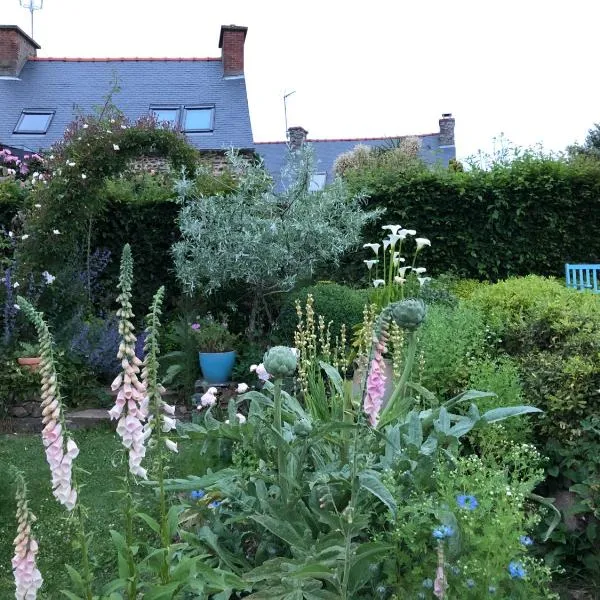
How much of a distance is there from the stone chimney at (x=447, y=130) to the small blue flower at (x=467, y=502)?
21.6m

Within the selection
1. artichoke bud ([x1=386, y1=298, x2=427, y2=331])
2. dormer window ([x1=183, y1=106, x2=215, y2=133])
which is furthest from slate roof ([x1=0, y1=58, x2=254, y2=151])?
artichoke bud ([x1=386, y1=298, x2=427, y2=331])

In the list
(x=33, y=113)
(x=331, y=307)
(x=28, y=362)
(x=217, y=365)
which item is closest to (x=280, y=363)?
(x=331, y=307)

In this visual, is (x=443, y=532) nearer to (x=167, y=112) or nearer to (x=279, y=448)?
(x=279, y=448)

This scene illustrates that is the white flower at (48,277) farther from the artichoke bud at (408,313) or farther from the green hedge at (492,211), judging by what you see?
the artichoke bud at (408,313)

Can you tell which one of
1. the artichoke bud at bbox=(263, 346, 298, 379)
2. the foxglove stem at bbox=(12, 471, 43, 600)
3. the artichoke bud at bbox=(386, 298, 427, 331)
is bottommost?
the foxglove stem at bbox=(12, 471, 43, 600)

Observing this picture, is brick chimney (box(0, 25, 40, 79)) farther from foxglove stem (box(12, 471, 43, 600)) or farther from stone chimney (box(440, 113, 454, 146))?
foxglove stem (box(12, 471, 43, 600))

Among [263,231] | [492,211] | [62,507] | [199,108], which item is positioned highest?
[199,108]

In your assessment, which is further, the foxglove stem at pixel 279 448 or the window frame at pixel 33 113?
the window frame at pixel 33 113

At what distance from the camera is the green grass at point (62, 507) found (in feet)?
9.16

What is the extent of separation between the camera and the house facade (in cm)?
1377

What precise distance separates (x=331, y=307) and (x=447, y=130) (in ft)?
59.9

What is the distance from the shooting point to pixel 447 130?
2189 cm

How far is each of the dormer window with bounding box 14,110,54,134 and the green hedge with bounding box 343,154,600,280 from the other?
9.23 m

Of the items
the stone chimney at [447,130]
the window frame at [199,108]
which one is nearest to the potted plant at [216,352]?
the window frame at [199,108]
